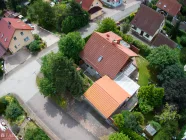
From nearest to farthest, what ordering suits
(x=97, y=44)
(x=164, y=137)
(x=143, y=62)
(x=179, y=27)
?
1. (x=164, y=137)
2. (x=97, y=44)
3. (x=143, y=62)
4. (x=179, y=27)

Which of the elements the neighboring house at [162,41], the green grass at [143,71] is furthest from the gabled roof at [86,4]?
the green grass at [143,71]

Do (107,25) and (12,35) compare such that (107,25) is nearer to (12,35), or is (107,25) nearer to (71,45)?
(71,45)

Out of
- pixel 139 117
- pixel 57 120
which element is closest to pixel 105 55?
pixel 139 117

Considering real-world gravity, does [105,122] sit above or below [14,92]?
above

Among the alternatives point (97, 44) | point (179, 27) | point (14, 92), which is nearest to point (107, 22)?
point (97, 44)

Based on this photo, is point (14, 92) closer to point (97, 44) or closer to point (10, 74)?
point (10, 74)
